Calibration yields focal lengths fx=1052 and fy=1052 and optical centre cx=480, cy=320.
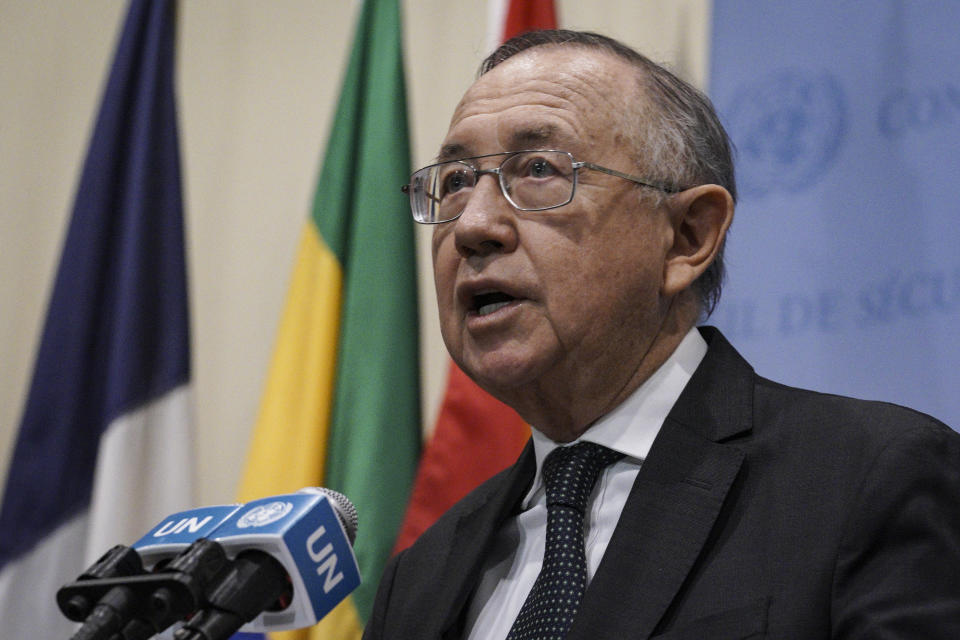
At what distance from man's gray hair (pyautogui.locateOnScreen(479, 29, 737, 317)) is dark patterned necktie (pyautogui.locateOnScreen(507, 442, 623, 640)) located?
44 cm

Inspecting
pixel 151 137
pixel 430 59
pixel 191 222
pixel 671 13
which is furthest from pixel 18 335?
pixel 671 13

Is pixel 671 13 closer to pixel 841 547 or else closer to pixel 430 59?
pixel 430 59

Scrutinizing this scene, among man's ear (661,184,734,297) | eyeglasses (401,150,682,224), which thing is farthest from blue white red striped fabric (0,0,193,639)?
man's ear (661,184,734,297)

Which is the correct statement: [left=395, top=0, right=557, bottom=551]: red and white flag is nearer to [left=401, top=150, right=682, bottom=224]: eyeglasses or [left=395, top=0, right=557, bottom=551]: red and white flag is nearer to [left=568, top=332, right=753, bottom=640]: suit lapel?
[left=401, top=150, right=682, bottom=224]: eyeglasses

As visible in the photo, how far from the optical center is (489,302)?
5.80ft

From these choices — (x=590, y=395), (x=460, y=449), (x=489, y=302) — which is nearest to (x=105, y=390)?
(x=460, y=449)

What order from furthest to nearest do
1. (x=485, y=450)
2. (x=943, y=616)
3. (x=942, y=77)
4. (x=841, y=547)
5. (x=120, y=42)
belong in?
(x=120, y=42) → (x=485, y=450) → (x=942, y=77) → (x=841, y=547) → (x=943, y=616)

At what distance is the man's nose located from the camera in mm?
1725

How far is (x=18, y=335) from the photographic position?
12.6 ft

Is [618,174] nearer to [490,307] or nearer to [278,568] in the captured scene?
[490,307]

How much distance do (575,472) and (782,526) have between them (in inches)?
14.1

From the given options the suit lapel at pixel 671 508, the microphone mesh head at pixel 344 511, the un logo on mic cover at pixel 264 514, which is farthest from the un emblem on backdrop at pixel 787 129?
the un logo on mic cover at pixel 264 514

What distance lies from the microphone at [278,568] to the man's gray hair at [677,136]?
0.90 m

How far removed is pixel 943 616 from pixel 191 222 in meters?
3.04
